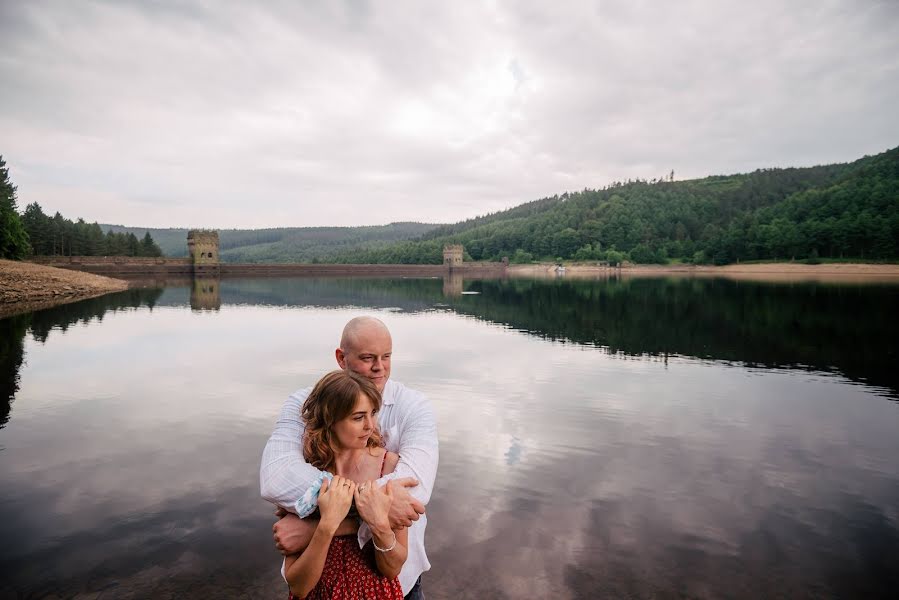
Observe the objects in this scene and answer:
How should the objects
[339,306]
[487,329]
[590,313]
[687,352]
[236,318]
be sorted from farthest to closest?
[339,306] < [590,313] < [236,318] < [487,329] < [687,352]

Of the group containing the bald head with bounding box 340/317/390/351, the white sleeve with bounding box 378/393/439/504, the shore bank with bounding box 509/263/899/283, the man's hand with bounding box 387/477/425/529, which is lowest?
the shore bank with bounding box 509/263/899/283

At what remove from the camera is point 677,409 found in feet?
38.4

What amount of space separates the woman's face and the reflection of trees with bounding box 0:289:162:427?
10.5 m

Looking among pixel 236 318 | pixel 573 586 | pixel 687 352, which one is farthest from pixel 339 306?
pixel 573 586

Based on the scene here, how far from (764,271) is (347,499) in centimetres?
12021

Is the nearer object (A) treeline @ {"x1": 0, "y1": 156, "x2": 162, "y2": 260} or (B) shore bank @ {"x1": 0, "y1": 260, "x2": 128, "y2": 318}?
(B) shore bank @ {"x1": 0, "y1": 260, "x2": 128, "y2": 318}

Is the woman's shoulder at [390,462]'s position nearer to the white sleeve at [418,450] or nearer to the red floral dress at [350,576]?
the white sleeve at [418,450]

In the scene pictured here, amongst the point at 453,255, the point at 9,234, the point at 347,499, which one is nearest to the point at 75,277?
the point at 9,234

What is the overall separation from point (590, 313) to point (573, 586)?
29.0 meters

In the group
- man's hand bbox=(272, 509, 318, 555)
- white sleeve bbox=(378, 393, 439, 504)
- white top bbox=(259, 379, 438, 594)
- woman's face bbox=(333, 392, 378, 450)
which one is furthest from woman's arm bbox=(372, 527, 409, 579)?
woman's face bbox=(333, 392, 378, 450)

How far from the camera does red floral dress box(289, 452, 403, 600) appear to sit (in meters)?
2.70

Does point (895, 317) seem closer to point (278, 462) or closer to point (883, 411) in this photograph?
point (883, 411)

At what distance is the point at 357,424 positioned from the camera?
2.82 meters

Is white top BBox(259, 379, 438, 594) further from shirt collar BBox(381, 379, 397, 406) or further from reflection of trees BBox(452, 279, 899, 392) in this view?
reflection of trees BBox(452, 279, 899, 392)
